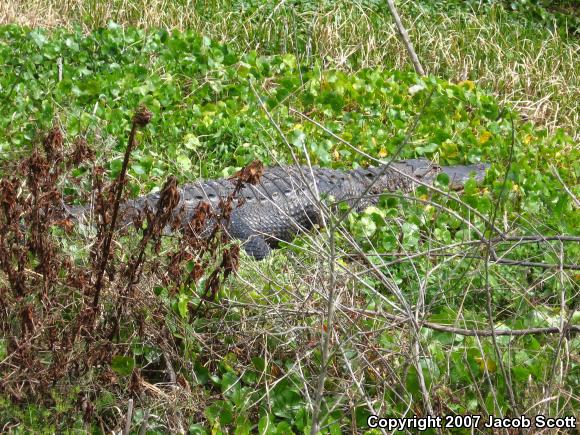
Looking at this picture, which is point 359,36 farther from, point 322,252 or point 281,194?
point 322,252

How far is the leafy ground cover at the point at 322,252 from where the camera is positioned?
3.18 m

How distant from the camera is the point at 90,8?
8.78m

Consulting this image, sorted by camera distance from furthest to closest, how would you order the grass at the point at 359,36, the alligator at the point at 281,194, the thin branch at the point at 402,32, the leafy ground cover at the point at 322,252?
the grass at the point at 359,36, the thin branch at the point at 402,32, the alligator at the point at 281,194, the leafy ground cover at the point at 322,252

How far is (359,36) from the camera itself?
28.2 ft

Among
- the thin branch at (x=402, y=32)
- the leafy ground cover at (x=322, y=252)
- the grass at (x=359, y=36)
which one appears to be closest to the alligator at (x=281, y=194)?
the leafy ground cover at (x=322, y=252)

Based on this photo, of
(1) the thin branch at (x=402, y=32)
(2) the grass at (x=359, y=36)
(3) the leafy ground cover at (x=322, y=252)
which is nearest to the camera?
Answer: (3) the leafy ground cover at (x=322, y=252)

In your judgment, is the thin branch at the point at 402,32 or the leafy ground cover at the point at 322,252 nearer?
the leafy ground cover at the point at 322,252

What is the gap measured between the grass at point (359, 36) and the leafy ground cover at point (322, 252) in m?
0.35

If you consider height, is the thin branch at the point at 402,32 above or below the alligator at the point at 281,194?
above

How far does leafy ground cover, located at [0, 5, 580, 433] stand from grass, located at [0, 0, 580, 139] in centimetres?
35

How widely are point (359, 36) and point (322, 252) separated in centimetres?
557

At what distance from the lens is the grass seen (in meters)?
8.35

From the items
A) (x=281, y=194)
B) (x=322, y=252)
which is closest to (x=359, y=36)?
(x=281, y=194)

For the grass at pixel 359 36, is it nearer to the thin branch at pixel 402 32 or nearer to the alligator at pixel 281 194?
the thin branch at pixel 402 32
